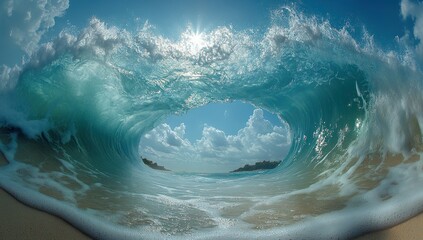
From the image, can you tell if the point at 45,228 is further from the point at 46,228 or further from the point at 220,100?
the point at 220,100

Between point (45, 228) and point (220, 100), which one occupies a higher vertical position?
point (220, 100)

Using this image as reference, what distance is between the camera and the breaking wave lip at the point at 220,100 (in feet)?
9.78

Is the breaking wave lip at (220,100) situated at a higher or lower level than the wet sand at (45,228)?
higher

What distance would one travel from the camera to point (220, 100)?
1003cm

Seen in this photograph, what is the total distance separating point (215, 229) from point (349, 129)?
13.7 feet

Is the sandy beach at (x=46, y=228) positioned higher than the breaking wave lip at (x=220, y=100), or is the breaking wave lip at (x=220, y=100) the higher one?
the breaking wave lip at (x=220, y=100)

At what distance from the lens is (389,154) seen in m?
→ 4.19

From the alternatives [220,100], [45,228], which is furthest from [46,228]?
[220,100]

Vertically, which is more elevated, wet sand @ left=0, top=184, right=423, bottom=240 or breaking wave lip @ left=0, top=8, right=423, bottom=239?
breaking wave lip @ left=0, top=8, right=423, bottom=239

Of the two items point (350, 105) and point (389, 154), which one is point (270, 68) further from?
point (389, 154)

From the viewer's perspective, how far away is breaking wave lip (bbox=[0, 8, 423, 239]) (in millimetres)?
2982

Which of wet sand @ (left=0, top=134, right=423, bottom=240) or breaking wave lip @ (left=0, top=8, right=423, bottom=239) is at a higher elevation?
breaking wave lip @ (left=0, top=8, right=423, bottom=239)

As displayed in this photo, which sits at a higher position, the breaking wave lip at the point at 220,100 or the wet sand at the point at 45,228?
the breaking wave lip at the point at 220,100

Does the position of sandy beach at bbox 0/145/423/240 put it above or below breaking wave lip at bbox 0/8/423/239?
below
